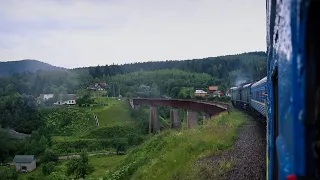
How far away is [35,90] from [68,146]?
8684 centimetres

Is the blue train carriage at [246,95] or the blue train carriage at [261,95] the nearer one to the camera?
the blue train carriage at [261,95]

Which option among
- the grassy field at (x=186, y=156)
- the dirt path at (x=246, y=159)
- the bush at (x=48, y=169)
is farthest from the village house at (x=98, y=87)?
the dirt path at (x=246, y=159)

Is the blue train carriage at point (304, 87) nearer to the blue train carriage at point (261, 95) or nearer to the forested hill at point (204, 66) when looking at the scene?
the blue train carriage at point (261, 95)

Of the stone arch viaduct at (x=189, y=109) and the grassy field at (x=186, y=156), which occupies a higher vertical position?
the grassy field at (x=186, y=156)

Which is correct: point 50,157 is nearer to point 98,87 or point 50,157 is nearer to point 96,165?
point 96,165

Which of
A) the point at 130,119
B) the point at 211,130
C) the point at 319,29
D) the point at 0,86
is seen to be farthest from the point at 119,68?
the point at 319,29

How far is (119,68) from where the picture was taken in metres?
180

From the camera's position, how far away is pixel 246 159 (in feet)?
37.4

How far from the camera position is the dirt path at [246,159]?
970 centimetres

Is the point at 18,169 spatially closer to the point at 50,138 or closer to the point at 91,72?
the point at 50,138

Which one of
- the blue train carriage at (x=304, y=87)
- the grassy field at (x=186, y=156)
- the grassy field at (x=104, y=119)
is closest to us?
the blue train carriage at (x=304, y=87)

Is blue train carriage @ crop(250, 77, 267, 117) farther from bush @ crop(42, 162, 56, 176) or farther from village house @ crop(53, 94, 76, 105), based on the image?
village house @ crop(53, 94, 76, 105)

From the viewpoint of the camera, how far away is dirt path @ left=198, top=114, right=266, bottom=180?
9.70m

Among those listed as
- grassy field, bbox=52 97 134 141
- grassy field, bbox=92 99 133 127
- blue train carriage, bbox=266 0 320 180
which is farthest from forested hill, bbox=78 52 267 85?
blue train carriage, bbox=266 0 320 180
